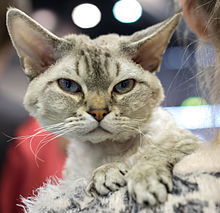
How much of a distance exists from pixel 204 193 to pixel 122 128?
351mm

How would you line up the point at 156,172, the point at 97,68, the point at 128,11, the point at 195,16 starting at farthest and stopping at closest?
the point at 128,11 < the point at 97,68 < the point at 195,16 < the point at 156,172

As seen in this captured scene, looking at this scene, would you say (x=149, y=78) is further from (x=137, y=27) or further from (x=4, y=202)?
(x=4, y=202)

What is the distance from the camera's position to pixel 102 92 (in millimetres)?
778

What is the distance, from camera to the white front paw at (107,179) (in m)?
0.57

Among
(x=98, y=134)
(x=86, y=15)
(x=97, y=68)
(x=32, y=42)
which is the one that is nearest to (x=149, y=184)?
(x=98, y=134)

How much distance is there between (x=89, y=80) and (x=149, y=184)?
0.37m

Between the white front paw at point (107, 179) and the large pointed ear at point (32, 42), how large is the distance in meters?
0.40

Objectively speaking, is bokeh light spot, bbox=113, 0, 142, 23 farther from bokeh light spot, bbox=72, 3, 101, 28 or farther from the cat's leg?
the cat's leg

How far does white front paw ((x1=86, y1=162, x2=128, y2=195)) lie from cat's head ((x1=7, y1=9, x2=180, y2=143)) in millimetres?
131

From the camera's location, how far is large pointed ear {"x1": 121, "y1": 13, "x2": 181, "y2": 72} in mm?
803

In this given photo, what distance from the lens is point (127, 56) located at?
85cm

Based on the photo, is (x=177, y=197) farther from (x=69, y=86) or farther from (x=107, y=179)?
(x=69, y=86)

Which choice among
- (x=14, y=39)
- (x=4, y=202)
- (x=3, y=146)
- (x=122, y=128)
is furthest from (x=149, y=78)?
(x=4, y=202)

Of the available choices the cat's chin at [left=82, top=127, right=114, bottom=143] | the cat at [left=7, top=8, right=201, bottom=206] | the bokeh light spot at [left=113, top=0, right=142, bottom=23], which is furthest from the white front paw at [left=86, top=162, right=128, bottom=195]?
the bokeh light spot at [left=113, top=0, right=142, bottom=23]
